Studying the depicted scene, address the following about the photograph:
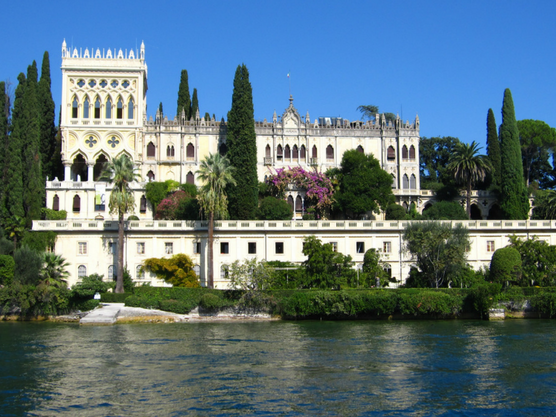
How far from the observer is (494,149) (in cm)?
7581

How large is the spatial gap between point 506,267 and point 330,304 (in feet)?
48.3

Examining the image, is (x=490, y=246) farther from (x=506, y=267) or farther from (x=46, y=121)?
(x=46, y=121)

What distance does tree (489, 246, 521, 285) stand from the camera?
5144 centimetres

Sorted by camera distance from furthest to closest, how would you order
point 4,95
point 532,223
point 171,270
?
1. point 4,95
2. point 532,223
3. point 171,270

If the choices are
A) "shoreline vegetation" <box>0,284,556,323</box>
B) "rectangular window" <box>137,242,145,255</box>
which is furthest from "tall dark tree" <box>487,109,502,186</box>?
"rectangular window" <box>137,242,145,255</box>

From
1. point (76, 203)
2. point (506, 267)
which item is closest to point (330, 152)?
point (76, 203)

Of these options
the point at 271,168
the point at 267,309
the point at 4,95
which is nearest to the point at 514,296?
the point at 267,309

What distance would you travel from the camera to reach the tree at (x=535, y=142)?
84.9 m

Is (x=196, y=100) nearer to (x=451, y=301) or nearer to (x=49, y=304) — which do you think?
(x=49, y=304)

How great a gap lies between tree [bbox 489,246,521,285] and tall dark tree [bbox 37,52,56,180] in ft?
146

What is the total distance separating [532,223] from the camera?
57906 millimetres

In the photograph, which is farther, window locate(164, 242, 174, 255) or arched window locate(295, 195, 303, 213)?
arched window locate(295, 195, 303, 213)

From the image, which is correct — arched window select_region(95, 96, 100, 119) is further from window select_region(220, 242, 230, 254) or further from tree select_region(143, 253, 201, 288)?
window select_region(220, 242, 230, 254)

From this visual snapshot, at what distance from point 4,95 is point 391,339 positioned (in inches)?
1709
